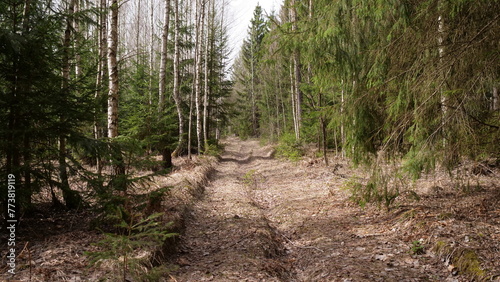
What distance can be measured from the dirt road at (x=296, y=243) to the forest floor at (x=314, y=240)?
0.7 inches

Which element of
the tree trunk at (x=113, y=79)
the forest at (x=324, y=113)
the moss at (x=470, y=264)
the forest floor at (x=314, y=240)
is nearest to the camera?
the moss at (x=470, y=264)

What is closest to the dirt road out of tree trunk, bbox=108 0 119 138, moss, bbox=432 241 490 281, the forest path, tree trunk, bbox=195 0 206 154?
the forest path

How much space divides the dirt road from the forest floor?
0.02 meters

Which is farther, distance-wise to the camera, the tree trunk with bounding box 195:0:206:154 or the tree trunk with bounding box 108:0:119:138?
the tree trunk with bounding box 195:0:206:154

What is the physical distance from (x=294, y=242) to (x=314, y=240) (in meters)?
0.38

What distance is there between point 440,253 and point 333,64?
12.1 feet

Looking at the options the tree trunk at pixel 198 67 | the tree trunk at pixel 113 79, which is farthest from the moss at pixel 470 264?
the tree trunk at pixel 198 67

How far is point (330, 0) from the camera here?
521 centimetres

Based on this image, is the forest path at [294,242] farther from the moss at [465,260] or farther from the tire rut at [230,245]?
the moss at [465,260]

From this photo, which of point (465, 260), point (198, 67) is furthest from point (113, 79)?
point (198, 67)

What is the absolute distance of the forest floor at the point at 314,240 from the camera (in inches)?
138

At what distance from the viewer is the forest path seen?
378 centimetres

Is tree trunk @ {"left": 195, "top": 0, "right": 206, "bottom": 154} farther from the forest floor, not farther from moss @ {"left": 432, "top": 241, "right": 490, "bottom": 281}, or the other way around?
moss @ {"left": 432, "top": 241, "right": 490, "bottom": 281}

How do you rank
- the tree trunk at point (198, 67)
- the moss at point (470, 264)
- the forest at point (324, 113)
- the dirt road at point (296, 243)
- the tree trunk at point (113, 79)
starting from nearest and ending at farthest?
the moss at point (470, 264), the dirt road at point (296, 243), the forest at point (324, 113), the tree trunk at point (113, 79), the tree trunk at point (198, 67)
